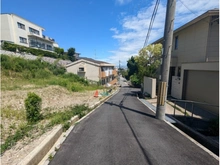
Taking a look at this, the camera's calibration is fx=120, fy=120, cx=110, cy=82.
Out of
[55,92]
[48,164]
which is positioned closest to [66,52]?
[55,92]

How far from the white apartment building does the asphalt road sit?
31492 millimetres

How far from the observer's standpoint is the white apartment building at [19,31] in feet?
83.2

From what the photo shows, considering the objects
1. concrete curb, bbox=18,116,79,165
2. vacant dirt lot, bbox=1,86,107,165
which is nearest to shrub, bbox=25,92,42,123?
vacant dirt lot, bbox=1,86,107,165

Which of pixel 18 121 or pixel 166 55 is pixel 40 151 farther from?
pixel 166 55

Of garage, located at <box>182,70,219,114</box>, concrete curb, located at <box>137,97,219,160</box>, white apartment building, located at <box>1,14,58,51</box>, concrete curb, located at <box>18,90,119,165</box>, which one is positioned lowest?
concrete curb, located at <box>137,97,219,160</box>

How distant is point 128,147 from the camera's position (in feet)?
11.3

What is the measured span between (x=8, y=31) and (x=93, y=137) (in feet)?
107

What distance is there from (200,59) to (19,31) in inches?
1373

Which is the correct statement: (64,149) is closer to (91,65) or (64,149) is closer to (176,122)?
(176,122)

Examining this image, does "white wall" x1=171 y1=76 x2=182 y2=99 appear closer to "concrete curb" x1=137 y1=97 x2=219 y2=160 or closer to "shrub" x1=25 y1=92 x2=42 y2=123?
"concrete curb" x1=137 y1=97 x2=219 y2=160

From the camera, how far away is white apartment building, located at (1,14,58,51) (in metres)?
25.4

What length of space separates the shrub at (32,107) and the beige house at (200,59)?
10.1 meters

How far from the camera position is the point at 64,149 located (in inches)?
131

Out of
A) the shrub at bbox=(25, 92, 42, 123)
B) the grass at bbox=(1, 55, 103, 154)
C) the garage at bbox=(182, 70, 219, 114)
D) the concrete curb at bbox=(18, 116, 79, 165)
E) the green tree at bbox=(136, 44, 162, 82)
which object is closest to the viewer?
the concrete curb at bbox=(18, 116, 79, 165)
